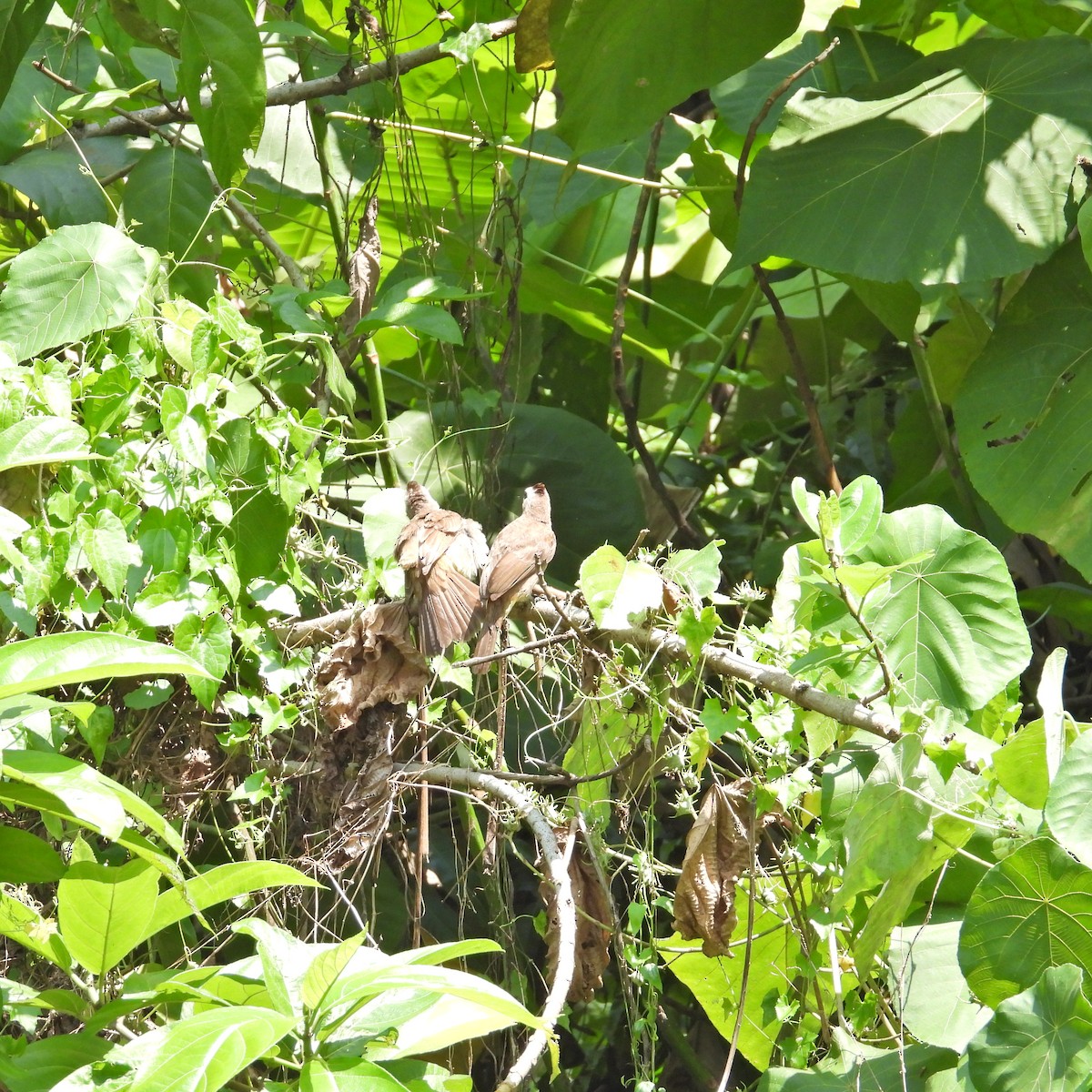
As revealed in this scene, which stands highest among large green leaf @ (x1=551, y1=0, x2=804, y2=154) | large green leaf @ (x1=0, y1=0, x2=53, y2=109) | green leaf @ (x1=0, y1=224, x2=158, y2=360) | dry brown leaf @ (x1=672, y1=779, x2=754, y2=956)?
large green leaf @ (x1=0, y1=0, x2=53, y2=109)

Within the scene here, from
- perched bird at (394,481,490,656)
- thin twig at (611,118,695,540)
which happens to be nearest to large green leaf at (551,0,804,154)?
thin twig at (611,118,695,540)

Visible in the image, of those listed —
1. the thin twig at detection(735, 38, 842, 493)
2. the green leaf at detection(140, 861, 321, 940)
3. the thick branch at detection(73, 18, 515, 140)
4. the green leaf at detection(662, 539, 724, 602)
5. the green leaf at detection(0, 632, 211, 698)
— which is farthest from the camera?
the thin twig at detection(735, 38, 842, 493)

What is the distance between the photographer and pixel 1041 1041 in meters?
1.01

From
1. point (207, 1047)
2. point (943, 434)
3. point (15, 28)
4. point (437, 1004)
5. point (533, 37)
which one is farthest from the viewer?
point (943, 434)

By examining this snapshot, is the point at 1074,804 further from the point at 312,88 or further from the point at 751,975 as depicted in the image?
the point at 312,88

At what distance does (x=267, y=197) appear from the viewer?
2.55 metres

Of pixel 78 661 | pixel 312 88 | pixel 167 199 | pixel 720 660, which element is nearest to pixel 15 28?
pixel 167 199

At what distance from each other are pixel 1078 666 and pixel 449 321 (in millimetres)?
1589

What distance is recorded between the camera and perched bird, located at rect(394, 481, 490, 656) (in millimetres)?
1345

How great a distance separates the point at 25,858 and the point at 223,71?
1.16 meters

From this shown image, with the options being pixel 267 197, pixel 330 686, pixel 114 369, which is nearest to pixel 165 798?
pixel 330 686

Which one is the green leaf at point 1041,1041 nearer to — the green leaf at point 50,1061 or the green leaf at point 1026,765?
the green leaf at point 1026,765

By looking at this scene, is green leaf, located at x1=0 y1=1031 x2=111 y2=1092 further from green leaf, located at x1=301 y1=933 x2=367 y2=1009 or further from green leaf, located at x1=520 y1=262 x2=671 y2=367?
green leaf, located at x1=520 y1=262 x2=671 y2=367

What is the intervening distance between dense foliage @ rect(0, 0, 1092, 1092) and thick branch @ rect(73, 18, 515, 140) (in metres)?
0.01
